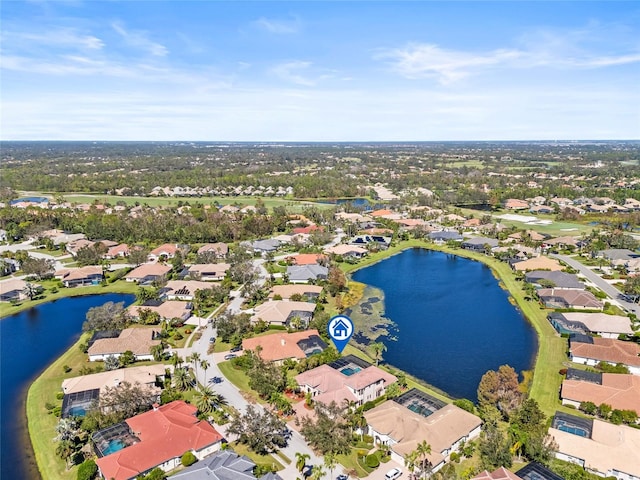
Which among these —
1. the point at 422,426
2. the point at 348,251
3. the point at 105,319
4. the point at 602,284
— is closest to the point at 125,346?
the point at 105,319

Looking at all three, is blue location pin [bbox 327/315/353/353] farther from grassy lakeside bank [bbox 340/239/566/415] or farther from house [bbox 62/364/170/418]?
grassy lakeside bank [bbox 340/239/566/415]

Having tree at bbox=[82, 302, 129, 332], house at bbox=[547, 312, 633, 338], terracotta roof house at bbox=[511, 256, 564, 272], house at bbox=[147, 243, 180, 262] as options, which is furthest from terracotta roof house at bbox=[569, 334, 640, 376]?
house at bbox=[147, 243, 180, 262]

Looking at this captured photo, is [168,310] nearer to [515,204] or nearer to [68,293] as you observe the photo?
[68,293]

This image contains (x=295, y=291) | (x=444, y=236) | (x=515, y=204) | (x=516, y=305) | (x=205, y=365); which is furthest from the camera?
(x=515, y=204)

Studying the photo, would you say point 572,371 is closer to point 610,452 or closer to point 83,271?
point 610,452

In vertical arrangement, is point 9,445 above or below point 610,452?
below

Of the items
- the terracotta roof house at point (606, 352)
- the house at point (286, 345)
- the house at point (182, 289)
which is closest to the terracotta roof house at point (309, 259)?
the house at point (182, 289)

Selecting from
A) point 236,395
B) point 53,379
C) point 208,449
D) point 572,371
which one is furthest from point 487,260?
point 53,379
